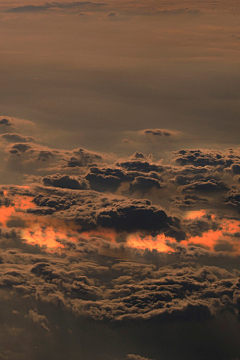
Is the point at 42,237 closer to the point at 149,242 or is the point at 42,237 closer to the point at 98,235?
the point at 98,235

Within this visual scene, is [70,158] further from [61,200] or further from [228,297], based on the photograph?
[228,297]

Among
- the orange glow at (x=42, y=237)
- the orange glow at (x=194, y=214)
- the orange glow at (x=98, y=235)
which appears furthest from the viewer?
the orange glow at (x=194, y=214)

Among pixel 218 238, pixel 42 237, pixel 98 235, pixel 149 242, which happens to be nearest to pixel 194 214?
pixel 218 238

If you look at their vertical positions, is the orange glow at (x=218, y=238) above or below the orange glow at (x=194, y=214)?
below

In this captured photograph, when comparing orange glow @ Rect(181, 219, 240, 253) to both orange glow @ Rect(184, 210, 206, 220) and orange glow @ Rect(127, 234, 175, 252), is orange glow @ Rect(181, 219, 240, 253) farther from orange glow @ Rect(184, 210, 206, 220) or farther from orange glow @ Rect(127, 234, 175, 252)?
orange glow @ Rect(184, 210, 206, 220)

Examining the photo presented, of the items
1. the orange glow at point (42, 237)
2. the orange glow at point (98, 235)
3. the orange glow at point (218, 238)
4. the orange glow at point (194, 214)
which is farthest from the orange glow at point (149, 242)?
the orange glow at point (42, 237)

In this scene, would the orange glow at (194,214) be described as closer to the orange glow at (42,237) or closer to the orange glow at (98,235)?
the orange glow at (98,235)

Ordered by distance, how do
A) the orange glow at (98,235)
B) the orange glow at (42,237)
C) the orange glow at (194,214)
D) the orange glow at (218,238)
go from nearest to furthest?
the orange glow at (42,237)
the orange glow at (98,235)
the orange glow at (218,238)
the orange glow at (194,214)

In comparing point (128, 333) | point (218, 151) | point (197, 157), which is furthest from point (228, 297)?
point (218, 151)

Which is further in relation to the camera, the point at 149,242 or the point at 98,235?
the point at 98,235

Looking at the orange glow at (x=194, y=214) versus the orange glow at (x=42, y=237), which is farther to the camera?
the orange glow at (x=194, y=214)

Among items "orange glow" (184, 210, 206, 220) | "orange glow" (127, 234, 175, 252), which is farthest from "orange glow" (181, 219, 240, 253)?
"orange glow" (184, 210, 206, 220)

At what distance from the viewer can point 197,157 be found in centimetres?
5806

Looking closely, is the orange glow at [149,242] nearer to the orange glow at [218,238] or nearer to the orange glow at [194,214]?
the orange glow at [218,238]
